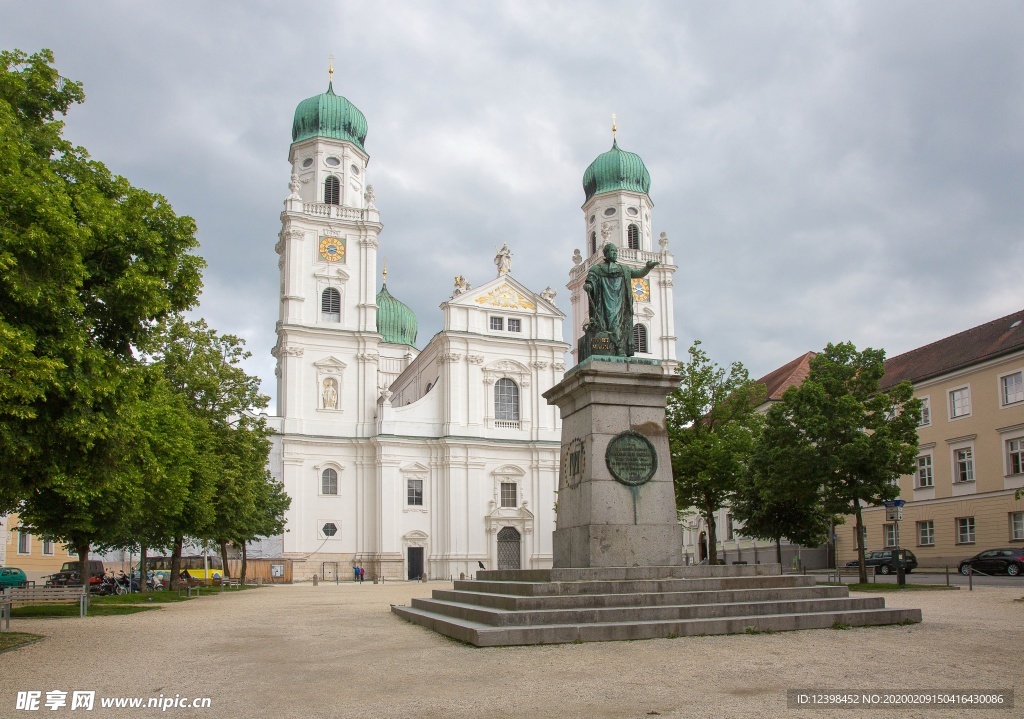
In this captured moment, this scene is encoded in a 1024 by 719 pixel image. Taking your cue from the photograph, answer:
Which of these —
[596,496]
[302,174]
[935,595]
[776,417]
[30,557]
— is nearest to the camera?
[596,496]

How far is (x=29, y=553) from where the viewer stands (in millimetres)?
51500

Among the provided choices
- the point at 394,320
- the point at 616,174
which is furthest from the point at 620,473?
the point at 394,320

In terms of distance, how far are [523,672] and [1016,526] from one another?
33.5m

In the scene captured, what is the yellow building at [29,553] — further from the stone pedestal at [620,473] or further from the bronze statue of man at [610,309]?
the stone pedestal at [620,473]

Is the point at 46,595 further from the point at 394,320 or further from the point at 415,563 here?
Answer: the point at 394,320

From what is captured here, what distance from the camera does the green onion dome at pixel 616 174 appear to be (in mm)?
64875

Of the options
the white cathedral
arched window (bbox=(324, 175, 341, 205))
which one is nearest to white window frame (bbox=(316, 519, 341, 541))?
the white cathedral

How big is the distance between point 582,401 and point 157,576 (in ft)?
126

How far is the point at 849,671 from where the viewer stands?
8969mm

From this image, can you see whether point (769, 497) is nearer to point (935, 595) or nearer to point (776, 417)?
point (776, 417)

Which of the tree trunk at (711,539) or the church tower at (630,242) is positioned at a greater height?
the church tower at (630,242)

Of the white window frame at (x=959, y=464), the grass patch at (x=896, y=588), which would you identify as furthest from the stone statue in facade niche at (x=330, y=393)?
the grass patch at (x=896, y=588)

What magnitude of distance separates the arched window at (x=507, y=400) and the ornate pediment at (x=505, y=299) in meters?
4.94

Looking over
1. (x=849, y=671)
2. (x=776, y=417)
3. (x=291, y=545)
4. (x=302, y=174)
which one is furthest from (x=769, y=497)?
(x=302, y=174)
